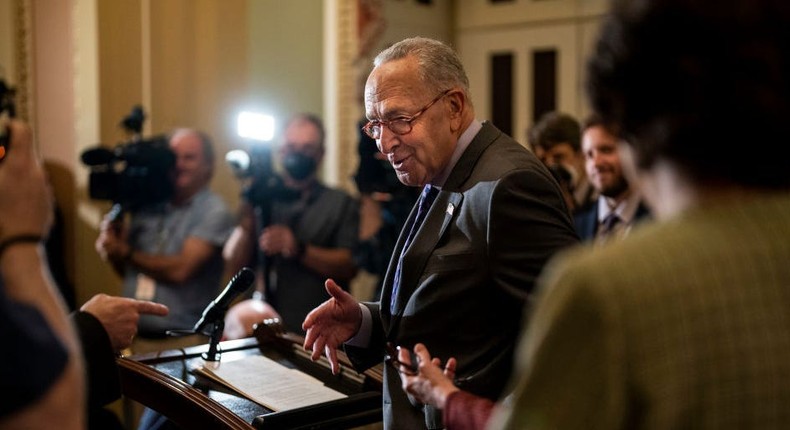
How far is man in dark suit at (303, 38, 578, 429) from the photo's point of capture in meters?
1.55

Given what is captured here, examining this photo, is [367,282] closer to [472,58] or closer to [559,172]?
[472,58]

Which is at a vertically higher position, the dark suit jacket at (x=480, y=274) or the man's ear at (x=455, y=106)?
the man's ear at (x=455, y=106)

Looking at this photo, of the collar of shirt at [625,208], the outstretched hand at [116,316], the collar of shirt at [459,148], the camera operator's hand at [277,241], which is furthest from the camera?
the camera operator's hand at [277,241]

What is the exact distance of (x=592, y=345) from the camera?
2.54 ft

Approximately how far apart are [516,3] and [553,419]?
5.18m

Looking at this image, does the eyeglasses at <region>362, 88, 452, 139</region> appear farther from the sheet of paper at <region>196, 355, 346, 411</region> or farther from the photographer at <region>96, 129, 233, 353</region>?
the photographer at <region>96, 129, 233, 353</region>

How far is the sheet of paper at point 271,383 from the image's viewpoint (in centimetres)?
167

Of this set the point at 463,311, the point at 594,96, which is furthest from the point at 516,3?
the point at 594,96

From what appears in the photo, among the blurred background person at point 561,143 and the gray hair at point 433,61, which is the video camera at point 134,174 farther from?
the gray hair at point 433,61

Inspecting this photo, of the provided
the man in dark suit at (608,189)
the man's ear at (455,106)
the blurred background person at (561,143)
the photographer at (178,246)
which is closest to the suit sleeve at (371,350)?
the man's ear at (455,106)

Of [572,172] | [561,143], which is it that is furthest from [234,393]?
A: [561,143]

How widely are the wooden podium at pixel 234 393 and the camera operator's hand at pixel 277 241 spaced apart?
122cm

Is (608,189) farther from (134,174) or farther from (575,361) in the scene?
(575,361)

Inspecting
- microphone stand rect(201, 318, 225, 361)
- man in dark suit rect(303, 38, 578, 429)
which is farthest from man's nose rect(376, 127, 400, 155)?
microphone stand rect(201, 318, 225, 361)
